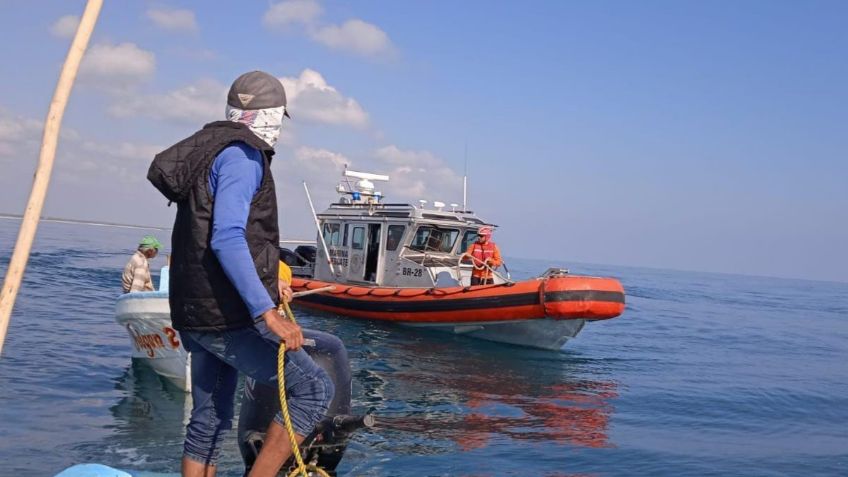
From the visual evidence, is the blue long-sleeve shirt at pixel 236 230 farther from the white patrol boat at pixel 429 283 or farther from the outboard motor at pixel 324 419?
the white patrol boat at pixel 429 283

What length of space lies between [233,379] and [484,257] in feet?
37.7

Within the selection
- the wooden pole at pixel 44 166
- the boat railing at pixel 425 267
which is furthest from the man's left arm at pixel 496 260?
the wooden pole at pixel 44 166

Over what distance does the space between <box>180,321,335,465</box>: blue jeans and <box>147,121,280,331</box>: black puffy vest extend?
0.27ft

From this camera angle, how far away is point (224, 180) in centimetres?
253

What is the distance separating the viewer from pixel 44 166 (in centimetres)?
239

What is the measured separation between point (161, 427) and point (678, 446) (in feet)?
15.6

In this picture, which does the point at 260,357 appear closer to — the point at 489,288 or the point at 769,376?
the point at 489,288

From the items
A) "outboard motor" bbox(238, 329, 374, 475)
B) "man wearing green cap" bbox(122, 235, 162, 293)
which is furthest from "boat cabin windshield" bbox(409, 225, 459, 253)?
"outboard motor" bbox(238, 329, 374, 475)

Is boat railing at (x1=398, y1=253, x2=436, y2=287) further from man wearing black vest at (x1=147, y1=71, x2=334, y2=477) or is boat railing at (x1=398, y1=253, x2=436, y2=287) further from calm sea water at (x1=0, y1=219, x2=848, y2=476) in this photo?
man wearing black vest at (x1=147, y1=71, x2=334, y2=477)

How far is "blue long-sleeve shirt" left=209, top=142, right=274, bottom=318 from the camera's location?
2477 mm

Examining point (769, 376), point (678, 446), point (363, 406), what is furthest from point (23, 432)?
point (769, 376)

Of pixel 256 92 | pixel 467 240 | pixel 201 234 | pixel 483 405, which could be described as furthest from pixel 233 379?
pixel 467 240

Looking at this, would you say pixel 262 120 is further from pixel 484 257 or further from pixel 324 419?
pixel 484 257

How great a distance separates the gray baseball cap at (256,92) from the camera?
9.17 ft
